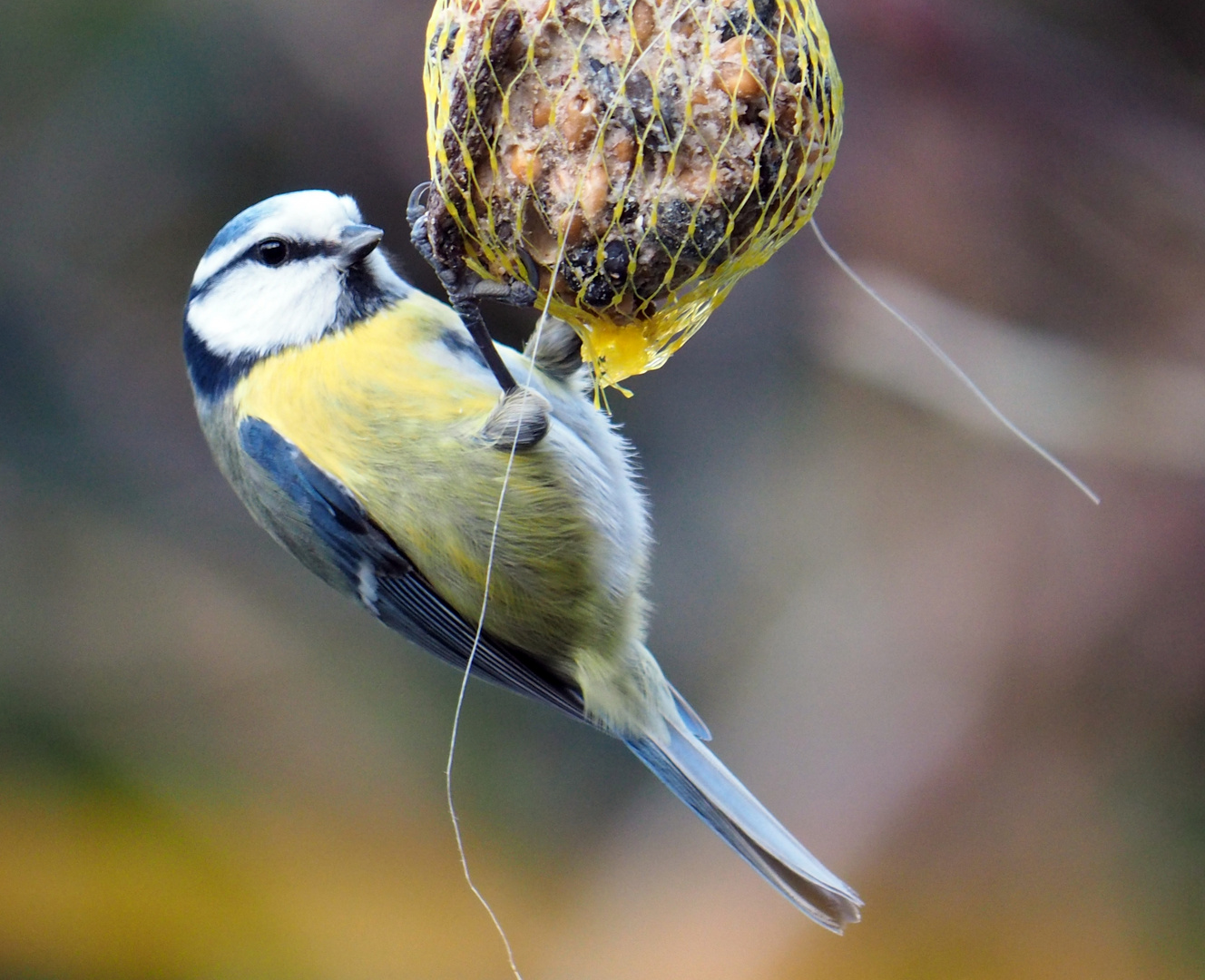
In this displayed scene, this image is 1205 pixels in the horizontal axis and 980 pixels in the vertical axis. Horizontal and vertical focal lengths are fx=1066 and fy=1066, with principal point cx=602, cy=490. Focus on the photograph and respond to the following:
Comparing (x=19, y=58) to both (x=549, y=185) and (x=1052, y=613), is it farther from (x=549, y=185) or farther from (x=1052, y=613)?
(x=1052, y=613)

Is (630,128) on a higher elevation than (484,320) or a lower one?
higher

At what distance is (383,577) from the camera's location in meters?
1.19

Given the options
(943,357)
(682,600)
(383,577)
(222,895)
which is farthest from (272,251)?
(222,895)

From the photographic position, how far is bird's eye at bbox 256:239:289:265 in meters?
1.10

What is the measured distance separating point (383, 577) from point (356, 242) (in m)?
0.36

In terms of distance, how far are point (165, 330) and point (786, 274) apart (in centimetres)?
124

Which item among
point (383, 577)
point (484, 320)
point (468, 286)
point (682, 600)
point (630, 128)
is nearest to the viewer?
point (630, 128)

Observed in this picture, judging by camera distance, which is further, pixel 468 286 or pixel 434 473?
pixel 434 473

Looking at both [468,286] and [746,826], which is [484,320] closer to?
[468,286]

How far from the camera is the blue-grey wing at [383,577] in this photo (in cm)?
115

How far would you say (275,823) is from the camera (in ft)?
7.61

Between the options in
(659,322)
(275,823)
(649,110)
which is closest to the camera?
(649,110)

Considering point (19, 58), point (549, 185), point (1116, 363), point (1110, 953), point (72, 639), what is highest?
point (549, 185)

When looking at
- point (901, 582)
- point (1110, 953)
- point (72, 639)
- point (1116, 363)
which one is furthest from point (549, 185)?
point (1110, 953)
